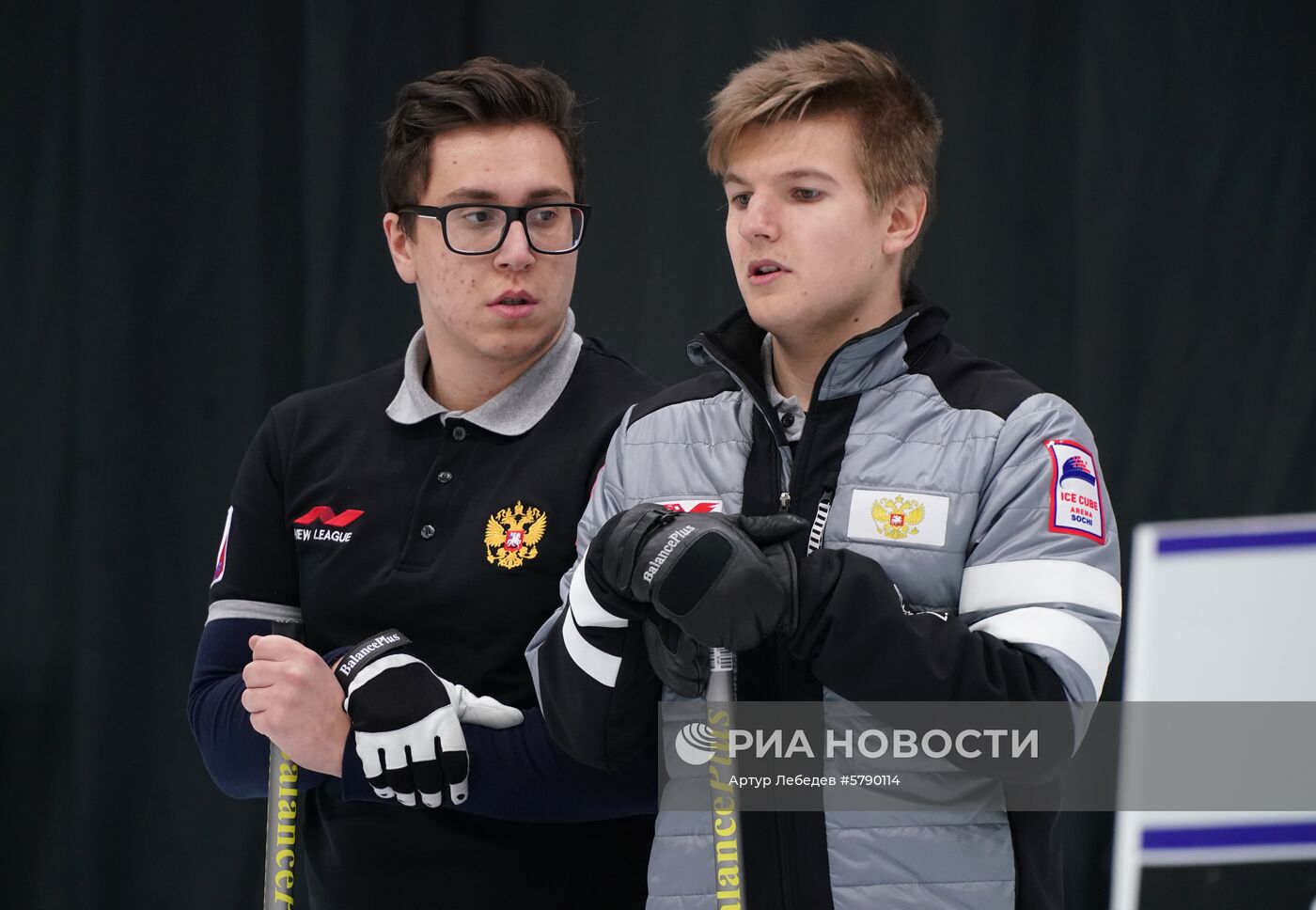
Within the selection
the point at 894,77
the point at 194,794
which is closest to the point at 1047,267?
the point at 894,77

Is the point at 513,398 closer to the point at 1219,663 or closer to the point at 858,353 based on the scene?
the point at 858,353

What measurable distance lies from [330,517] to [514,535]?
0.26m

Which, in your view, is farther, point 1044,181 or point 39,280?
point 39,280

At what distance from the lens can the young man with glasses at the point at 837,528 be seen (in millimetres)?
1272

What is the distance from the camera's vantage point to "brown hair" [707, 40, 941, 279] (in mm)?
1501

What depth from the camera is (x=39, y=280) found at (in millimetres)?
2797

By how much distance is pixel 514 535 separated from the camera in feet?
5.58

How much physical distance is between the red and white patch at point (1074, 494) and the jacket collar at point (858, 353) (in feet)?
0.61

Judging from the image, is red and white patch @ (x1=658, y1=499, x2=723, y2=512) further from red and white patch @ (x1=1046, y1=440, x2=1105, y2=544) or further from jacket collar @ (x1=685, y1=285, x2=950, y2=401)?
red and white patch @ (x1=1046, y1=440, x2=1105, y2=544)

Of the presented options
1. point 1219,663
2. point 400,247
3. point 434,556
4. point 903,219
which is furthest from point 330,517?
point 1219,663

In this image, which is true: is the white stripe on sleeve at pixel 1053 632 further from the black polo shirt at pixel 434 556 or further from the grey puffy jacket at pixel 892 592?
the black polo shirt at pixel 434 556

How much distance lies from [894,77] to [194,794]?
202 cm

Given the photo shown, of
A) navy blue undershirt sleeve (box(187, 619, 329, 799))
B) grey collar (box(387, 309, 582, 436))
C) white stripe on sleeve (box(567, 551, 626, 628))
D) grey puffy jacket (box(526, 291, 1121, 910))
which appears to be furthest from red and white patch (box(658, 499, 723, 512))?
navy blue undershirt sleeve (box(187, 619, 329, 799))

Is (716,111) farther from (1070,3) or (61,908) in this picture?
(61,908)
